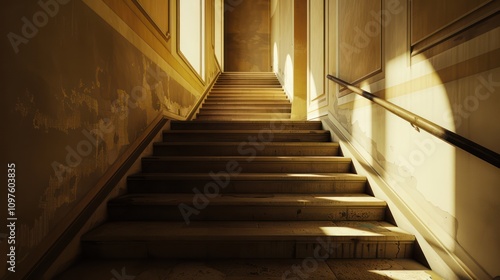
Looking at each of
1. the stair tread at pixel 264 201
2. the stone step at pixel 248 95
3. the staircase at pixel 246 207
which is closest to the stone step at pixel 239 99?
the stone step at pixel 248 95

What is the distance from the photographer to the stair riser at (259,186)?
7.09ft

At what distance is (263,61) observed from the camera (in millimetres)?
10805

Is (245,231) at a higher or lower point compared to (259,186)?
lower

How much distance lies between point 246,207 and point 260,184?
329mm

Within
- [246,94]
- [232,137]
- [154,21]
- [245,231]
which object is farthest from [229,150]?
[246,94]

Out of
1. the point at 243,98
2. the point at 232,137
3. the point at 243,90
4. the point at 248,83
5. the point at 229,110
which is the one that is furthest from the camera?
the point at 248,83

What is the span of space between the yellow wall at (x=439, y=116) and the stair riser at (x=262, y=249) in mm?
309

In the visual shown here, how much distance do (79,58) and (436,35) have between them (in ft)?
6.66

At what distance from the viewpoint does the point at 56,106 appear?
1375 millimetres

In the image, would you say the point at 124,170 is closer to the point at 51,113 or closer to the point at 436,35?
the point at 51,113

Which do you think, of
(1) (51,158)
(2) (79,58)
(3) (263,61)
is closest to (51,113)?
(1) (51,158)

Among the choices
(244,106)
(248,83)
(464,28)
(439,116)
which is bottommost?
(439,116)

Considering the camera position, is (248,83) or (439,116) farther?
(248,83)

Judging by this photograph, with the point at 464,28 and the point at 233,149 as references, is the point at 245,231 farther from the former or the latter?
the point at 464,28
